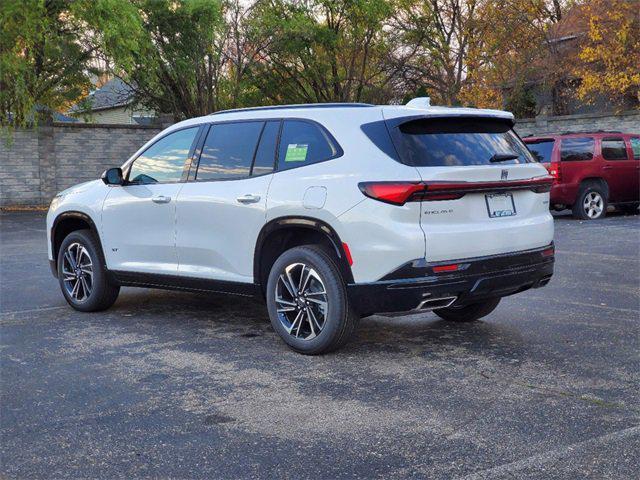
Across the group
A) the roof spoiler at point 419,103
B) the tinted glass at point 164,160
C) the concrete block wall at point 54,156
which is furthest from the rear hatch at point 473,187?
the concrete block wall at point 54,156

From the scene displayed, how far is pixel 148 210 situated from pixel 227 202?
3.47 feet

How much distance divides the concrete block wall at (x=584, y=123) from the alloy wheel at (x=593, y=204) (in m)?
8.00

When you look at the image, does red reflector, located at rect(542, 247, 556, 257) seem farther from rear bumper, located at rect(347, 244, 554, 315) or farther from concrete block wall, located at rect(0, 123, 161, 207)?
concrete block wall, located at rect(0, 123, 161, 207)

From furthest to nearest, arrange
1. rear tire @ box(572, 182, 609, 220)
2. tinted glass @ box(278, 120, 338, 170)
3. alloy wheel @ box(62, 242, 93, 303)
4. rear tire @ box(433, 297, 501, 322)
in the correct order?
rear tire @ box(572, 182, 609, 220) < alloy wheel @ box(62, 242, 93, 303) < rear tire @ box(433, 297, 501, 322) < tinted glass @ box(278, 120, 338, 170)

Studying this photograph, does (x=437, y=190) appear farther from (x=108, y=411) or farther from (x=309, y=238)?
(x=108, y=411)

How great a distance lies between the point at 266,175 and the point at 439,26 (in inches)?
1217

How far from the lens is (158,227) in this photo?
6922 mm

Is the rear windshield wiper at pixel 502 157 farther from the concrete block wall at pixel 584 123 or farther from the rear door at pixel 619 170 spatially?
the concrete block wall at pixel 584 123

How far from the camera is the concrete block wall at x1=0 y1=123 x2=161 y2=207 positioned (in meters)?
23.3

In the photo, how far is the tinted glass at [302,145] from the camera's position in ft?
19.0

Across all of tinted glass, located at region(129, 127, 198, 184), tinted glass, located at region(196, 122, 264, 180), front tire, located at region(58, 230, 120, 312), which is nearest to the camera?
tinted glass, located at region(196, 122, 264, 180)

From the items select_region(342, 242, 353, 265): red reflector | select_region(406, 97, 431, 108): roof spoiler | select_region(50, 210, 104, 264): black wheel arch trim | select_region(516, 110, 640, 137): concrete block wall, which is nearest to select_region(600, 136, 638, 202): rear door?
select_region(516, 110, 640, 137): concrete block wall

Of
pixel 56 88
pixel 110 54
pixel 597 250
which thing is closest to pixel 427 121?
pixel 597 250

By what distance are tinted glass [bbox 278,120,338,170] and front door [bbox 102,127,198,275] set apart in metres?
1.12
